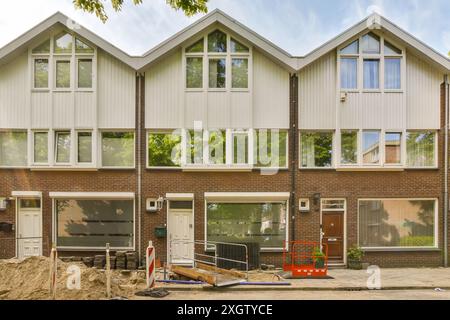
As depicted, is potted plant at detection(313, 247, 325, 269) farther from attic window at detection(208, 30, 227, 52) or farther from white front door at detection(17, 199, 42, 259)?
white front door at detection(17, 199, 42, 259)

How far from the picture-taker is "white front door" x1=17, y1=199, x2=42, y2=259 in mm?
14562

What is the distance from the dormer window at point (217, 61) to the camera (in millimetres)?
14531

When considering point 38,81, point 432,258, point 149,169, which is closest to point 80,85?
point 38,81

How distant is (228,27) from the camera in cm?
1420

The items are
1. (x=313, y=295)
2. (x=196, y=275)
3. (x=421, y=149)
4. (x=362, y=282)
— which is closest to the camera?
(x=313, y=295)

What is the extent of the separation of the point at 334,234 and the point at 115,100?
34.5 ft

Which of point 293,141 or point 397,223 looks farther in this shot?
point 397,223

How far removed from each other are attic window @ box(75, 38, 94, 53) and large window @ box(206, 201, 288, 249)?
8.00m

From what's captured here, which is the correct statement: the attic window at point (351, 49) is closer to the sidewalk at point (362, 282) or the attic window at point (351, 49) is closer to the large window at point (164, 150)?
the large window at point (164, 150)

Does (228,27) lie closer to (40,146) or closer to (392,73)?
(392,73)

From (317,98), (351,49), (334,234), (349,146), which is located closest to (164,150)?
(317,98)

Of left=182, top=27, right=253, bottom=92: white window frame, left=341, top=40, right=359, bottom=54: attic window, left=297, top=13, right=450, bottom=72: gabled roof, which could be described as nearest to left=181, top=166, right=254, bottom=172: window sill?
left=182, top=27, right=253, bottom=92: white window frame

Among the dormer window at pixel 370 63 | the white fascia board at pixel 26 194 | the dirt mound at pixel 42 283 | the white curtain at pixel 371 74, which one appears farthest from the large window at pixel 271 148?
the white fascia board at pixel 26 194

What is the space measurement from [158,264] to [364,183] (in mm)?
8917
